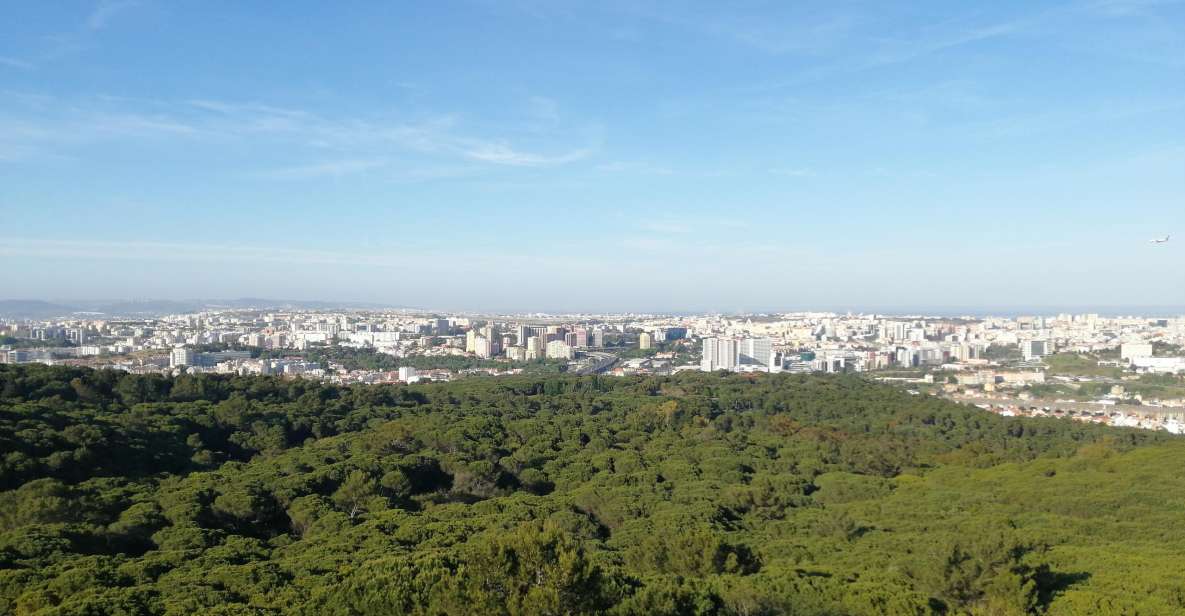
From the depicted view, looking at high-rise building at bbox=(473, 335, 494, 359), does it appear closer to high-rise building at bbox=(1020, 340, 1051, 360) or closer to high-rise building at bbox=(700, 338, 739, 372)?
high-rise building at bbox=(700, 338, 739, 372)

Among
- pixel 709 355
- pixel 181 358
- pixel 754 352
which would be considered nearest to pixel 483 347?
pixel 709 355

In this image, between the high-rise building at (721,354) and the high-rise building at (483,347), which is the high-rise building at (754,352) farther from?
the high-rise building at (483,347)

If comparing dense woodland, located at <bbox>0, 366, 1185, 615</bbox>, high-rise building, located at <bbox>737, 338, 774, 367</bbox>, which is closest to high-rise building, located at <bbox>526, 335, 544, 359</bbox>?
high-rise building, located at <bbox>737, 338, 774, 367</bbox>

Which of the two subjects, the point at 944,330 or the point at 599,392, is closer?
the point at 599,392

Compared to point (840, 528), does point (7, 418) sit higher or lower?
higher

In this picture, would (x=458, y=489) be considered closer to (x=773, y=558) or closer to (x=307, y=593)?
(x=773, y=558)

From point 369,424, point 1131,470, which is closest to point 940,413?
point 1131,470

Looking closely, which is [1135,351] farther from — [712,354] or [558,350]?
[558,350]

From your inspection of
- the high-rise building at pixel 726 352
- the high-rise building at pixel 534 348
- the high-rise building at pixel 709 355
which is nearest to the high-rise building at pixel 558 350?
the high-rise building at pixel 534 348
